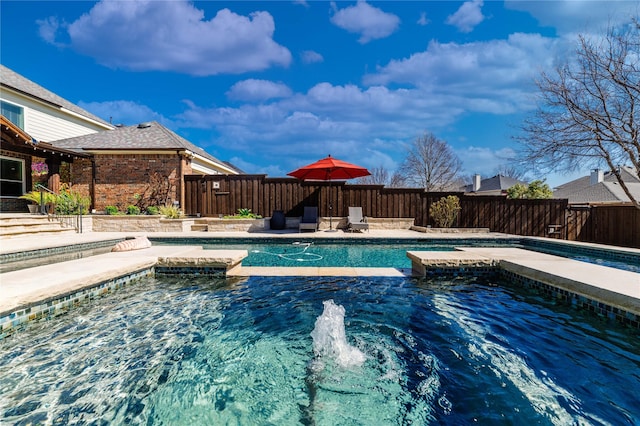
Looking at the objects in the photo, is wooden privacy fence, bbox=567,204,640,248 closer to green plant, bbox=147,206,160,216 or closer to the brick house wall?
the brick house wall

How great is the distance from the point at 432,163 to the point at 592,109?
Result: 1761 centimetres

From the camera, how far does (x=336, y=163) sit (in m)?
10.3

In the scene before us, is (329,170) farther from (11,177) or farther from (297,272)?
(11,177)

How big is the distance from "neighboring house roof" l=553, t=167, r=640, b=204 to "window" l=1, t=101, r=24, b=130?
29.8 m

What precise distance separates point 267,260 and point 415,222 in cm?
812

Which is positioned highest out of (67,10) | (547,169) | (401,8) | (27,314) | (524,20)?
(67,10)

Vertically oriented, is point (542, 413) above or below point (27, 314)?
below

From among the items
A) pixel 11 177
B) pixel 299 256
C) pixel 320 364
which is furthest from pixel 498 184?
pixel 11 177

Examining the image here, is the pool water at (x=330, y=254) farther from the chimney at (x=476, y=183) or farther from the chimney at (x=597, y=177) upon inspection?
the chimney at (x=476, y=183)

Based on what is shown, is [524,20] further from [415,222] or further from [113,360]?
[113,360]

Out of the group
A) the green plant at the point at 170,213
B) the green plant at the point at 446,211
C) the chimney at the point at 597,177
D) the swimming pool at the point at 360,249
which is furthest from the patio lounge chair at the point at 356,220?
the chimney at the point at 597,177

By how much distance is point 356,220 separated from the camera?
1190cm

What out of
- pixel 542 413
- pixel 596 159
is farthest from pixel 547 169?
pixel 542 413

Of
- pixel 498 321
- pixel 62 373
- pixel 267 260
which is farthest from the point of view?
pixel 267 260
